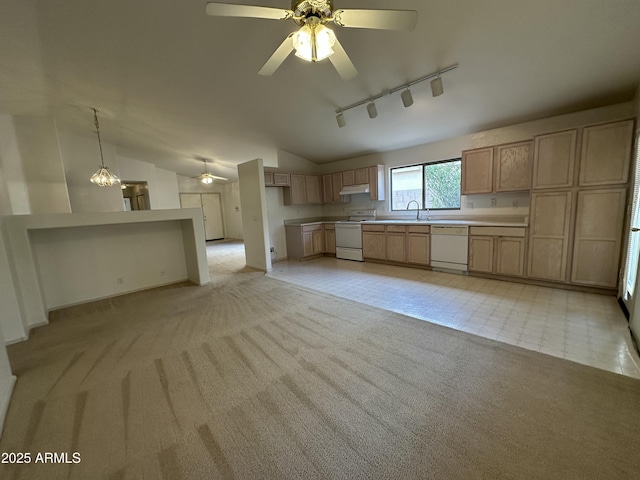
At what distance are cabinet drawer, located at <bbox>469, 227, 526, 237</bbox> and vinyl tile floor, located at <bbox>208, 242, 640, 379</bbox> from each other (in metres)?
0.77

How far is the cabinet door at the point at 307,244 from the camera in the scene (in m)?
6.39

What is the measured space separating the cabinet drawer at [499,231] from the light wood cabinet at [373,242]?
5.70 ft

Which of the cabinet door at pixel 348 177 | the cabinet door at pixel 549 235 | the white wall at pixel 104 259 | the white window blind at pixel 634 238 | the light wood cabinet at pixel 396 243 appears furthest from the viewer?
the cabinet door at pixel 348 177

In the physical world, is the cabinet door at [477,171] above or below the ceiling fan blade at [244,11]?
below

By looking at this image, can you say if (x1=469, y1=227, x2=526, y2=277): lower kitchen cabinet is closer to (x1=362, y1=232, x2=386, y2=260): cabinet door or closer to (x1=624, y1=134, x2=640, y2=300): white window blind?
(x1=624, y1=134, x2=640, y2=300): white window blind

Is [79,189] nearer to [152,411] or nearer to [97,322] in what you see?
[97,322]

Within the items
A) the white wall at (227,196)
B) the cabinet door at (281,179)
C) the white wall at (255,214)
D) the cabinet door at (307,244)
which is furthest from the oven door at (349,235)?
the white wall at (227,196)

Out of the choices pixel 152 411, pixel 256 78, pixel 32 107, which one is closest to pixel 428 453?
pixel 152 411

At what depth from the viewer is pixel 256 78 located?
11.1 feet

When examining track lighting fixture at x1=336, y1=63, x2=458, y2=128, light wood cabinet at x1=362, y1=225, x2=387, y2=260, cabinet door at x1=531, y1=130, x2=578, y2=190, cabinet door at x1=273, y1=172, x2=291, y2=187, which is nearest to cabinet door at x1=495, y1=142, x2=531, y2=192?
cabinet door at x1=531, y1=130, x2=578, y2=190

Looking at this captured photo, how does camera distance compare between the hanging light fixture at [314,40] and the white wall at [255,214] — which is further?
the white wall at [255,214]

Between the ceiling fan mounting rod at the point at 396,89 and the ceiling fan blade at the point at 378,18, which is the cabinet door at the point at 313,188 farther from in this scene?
the ceiling fan blade at the point at 378,18

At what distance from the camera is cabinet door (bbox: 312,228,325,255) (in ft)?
21.8

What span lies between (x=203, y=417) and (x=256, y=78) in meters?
3.75
